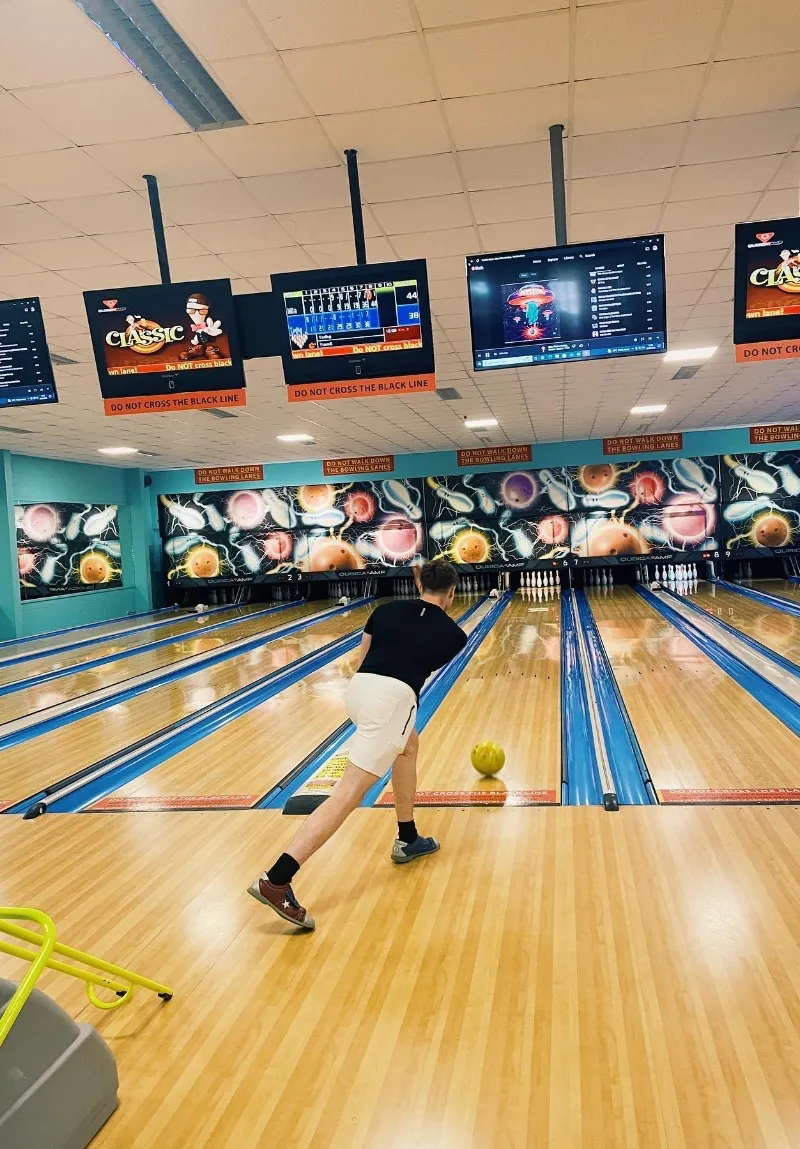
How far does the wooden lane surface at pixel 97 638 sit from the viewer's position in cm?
950

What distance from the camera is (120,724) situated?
20.6ft

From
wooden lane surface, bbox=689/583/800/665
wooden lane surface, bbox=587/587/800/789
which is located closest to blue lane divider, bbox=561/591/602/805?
wooden lane surface, bbox=587/587/800/789

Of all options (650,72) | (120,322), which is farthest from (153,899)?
(650,72)

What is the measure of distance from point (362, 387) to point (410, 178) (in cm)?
104

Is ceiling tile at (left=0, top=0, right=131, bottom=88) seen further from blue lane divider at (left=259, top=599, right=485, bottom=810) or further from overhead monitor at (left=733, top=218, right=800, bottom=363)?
blue lane divider at (left=259, top=599, right=485, bottom=810)

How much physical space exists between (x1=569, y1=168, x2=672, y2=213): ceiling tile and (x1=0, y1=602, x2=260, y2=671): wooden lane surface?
7129 millimetres

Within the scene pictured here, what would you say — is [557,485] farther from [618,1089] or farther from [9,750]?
[618,1089]

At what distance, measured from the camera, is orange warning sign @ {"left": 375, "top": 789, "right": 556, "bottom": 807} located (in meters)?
4.02

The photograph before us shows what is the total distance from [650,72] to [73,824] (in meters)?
4.15

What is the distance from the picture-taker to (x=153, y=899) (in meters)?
3.11

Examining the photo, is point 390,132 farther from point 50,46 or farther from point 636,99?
point 50,46

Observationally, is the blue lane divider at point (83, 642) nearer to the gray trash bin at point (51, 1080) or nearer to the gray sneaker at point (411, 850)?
the gray sneaker at point (411, 850)

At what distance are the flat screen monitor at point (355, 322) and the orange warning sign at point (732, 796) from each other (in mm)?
2439

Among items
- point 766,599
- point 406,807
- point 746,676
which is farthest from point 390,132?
point 766,599
